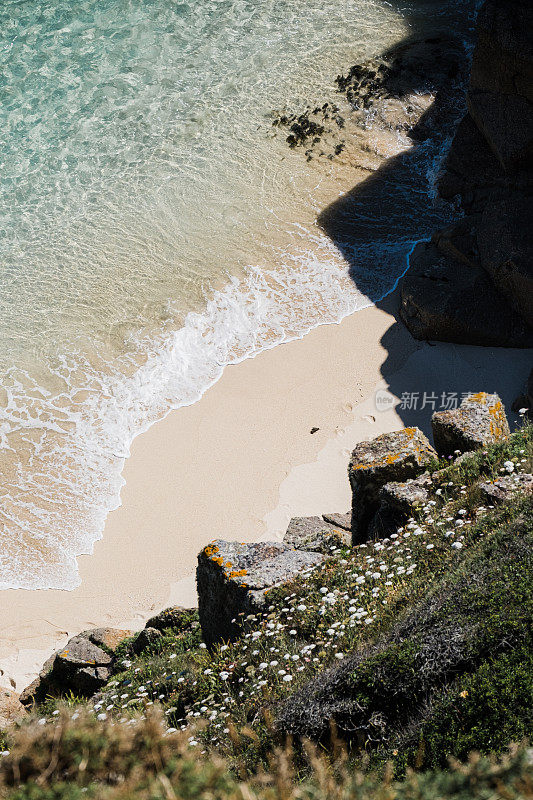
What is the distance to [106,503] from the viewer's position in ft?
33.9

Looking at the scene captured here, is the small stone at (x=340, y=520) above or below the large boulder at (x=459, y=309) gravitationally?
below

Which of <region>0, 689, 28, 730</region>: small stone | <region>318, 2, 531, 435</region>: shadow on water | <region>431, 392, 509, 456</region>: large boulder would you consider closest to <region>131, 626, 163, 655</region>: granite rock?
<region>0, 689, 28, 730</region>: small stone

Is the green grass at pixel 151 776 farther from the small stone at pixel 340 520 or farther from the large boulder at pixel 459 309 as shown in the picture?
the large boulder at pixel 459 309

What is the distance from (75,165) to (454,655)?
14886 millimetres

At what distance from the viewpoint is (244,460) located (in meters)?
10.7

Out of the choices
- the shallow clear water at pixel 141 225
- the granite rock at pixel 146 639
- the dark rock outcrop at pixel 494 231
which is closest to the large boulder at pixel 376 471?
the granite rock at pixel 146 639

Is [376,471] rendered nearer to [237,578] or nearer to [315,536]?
[315,536]

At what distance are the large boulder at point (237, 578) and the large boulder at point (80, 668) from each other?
1366mm

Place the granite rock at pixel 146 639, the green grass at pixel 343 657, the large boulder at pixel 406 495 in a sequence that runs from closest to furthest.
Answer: the green grass at pixel 343 657 → the large boulder at pixel 406 495 → the granite rock at pixel 146 639

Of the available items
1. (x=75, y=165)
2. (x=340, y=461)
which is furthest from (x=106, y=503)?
(x=75, y=165)

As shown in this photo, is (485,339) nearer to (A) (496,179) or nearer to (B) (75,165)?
(A) (496,179)

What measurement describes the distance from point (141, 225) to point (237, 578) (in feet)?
33.0

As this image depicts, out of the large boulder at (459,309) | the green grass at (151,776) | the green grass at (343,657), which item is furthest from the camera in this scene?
the large boulder at (459,309)

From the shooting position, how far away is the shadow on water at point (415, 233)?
36.7 ft
